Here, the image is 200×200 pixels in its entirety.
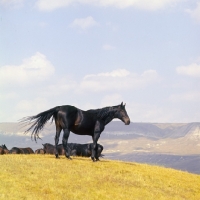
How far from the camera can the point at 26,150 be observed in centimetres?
4184

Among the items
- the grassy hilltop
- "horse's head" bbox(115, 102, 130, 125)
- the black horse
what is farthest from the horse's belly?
"horse's head" bbox(115, 102, 130, 125)

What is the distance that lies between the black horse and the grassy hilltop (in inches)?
72.0

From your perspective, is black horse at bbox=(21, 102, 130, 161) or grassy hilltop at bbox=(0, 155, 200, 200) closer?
grassy hilltop at bbox=(0, 155, 200, 200)

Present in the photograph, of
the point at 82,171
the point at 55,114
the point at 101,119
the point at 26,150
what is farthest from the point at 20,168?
the point at 26,150

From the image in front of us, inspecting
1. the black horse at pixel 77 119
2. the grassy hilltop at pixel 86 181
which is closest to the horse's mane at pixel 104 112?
the black horse at pixel 77 119

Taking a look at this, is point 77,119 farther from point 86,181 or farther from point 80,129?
point 86,181

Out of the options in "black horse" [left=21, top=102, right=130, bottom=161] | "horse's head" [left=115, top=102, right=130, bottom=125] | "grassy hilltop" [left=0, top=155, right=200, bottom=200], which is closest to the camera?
"grassy hilltop" [left=0, top=155, right=200, bottom=200]

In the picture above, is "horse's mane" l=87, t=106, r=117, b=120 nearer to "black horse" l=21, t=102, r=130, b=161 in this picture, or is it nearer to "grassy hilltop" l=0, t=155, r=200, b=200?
"black horse" l=21, t=102, r=130, b=161

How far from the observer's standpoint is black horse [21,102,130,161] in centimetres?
2616

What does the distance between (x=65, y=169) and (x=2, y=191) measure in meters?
5.13

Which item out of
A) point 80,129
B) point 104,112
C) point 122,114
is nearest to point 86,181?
point 80,129

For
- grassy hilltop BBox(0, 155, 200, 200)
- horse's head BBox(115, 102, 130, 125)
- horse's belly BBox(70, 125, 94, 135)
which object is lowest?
grassy hilltop BBox(0, 155, 200, 200)

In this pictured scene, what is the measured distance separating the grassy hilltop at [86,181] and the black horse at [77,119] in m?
1.83

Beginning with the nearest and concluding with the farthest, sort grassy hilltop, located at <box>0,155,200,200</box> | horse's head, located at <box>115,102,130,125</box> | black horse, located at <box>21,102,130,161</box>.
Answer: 1. grassy hilltop, located at <box>0,155,200,200</box>
2. black horse, located at <box>21,102,130,161</box>
3. horse's head, located at <box>115,102,130,125</box>
